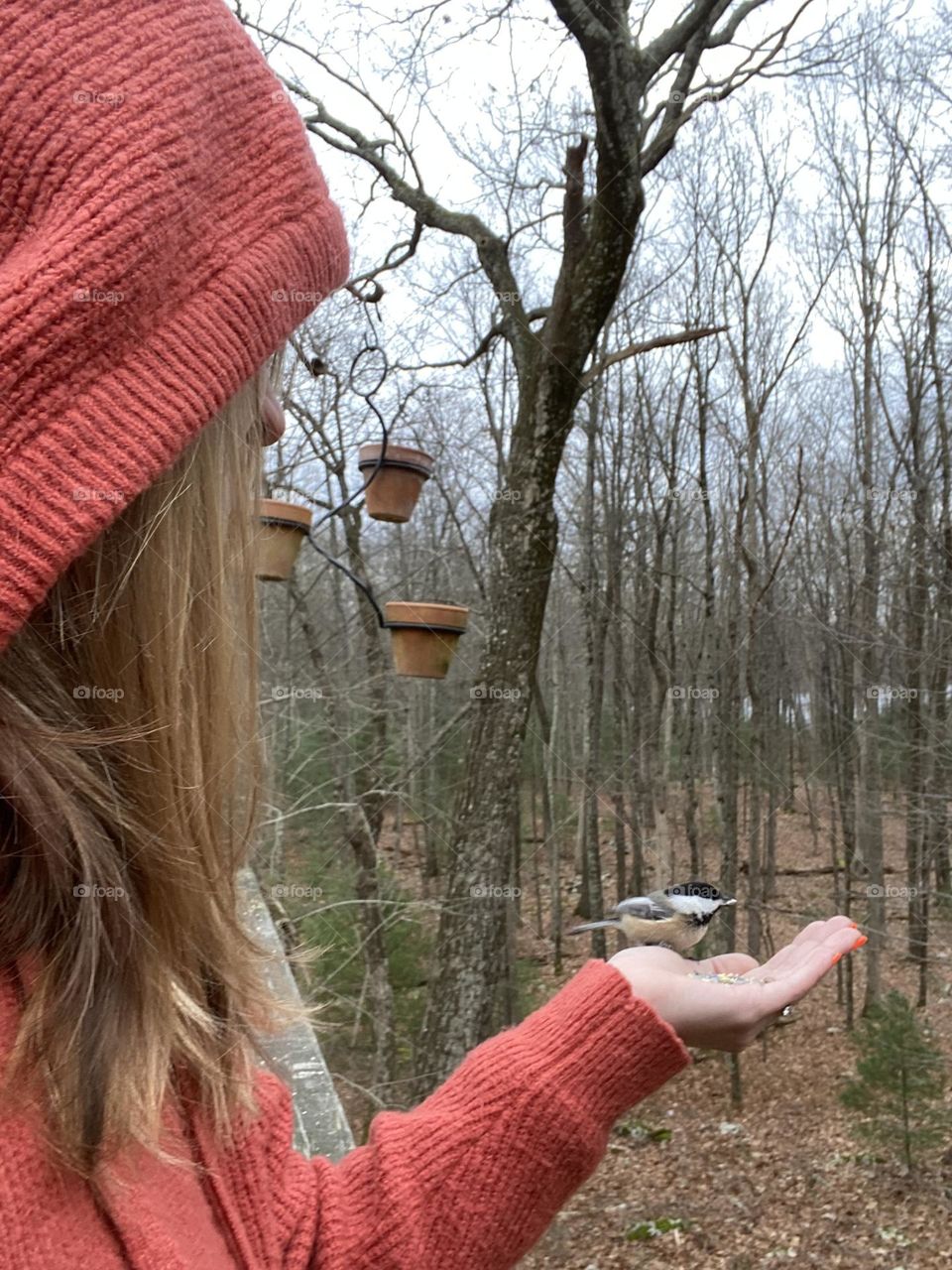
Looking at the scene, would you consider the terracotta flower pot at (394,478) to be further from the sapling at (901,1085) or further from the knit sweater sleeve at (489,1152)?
the sapling at (901,1085)

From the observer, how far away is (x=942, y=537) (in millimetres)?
3418

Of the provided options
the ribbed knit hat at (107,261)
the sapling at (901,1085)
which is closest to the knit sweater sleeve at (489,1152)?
the ribbed knit hat at (107,261)

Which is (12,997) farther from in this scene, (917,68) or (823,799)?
(917,68)

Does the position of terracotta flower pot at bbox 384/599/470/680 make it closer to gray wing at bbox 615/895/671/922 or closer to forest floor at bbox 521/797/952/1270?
gray wing at bbox 615/895/671/922

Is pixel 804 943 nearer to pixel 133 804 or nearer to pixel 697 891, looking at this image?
pixel 697 891

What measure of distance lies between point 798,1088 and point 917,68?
481 centimetres

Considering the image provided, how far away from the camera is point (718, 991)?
2.13 ft

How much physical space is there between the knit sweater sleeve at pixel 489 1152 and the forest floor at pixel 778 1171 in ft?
9.62

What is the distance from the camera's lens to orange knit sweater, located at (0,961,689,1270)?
0.49m

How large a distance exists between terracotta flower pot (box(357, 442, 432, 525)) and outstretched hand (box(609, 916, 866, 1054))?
5.99 feet

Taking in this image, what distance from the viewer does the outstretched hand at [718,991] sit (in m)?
0.64

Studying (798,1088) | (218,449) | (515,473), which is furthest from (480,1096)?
(798,1088)

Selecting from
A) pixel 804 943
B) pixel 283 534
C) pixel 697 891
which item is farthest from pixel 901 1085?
pixel 804 943

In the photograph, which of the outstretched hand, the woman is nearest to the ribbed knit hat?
the woman
